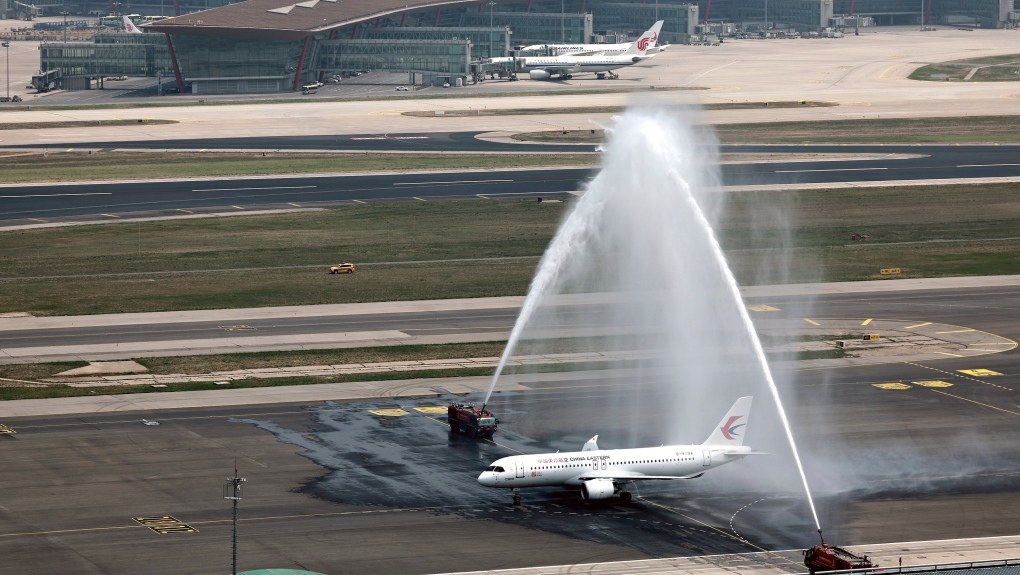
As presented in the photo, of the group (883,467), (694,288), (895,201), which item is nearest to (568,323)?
(694,288)

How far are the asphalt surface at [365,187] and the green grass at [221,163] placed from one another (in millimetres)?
5510

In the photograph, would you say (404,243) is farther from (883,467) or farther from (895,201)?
(883,467)

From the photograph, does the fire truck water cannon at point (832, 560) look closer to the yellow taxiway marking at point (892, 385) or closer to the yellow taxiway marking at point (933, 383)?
the yellow taxiway marking at point (892, 385)

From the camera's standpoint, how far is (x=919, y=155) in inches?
7515

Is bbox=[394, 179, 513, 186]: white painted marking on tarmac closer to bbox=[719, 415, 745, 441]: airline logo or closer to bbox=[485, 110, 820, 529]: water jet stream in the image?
bbox=[485, 110, 820, 529]: water jet stream

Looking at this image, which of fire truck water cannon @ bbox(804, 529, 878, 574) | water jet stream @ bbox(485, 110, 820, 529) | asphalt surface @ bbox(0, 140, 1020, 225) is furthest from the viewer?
asphalt surface @ bbox(0, 140, 1020, 225)

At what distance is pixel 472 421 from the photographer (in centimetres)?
7481

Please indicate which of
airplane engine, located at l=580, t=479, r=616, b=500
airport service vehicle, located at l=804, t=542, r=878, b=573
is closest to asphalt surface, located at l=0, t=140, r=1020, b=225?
airplane engine, located at l=580, t=479, r=616, b=500

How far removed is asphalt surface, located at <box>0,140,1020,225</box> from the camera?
156125 millimetres

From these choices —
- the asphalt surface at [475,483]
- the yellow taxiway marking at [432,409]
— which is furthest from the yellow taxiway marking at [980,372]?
the yellow taxiway marking at [432,409]

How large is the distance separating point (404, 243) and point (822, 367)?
182ft

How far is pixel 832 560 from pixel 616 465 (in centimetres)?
1536

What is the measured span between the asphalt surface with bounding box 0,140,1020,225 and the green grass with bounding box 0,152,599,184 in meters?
5.51

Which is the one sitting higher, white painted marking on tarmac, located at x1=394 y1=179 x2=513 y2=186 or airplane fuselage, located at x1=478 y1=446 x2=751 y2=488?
white painted marking on tarmac, located at x1=394 y1=179 x2=513 y2=186
